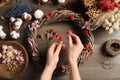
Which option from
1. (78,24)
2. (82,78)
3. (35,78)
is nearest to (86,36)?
(78,24)

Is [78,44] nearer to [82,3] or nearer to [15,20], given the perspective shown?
[82,3]

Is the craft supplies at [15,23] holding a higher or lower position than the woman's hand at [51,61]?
higher

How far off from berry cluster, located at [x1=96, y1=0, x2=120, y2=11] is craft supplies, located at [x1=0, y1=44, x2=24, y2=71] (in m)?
0.42

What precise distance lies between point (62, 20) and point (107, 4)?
0.73 ft

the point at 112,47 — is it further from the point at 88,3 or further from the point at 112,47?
the point at 88,3

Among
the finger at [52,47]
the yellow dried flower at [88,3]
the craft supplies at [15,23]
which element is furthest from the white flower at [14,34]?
the yellow dried flower at [88,3]

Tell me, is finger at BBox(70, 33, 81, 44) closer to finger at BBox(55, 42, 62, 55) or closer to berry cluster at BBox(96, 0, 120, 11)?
finger at BBox(55, 42, 62, 55)

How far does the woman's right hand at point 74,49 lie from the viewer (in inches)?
51.4

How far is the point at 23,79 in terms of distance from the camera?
1382 millimetres

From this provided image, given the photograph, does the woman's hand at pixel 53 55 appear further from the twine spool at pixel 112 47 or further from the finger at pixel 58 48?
the twine spool at pixel 112 47

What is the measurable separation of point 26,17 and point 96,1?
12.9 inches

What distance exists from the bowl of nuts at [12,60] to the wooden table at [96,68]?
0.06 m

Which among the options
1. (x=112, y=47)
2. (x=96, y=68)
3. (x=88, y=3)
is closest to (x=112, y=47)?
(x=112, y=47)

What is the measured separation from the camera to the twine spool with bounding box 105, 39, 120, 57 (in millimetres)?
1380
